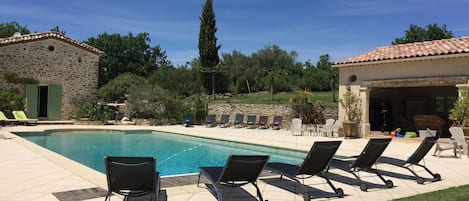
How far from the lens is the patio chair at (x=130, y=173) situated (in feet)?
14.2

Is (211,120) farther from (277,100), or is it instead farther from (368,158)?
(368,158)

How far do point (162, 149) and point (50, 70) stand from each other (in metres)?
13.5

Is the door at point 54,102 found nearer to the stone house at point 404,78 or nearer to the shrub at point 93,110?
the shrub at point 93,110

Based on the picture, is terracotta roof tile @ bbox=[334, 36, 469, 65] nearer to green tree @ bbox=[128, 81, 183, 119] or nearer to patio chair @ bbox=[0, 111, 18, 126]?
green tree @ bbox=[128, 81, 183, 119]

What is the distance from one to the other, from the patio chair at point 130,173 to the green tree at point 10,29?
135ft

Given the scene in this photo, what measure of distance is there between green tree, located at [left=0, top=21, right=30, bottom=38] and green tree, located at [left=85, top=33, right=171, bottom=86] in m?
6.79

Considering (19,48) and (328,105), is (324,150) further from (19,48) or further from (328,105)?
(19,48)

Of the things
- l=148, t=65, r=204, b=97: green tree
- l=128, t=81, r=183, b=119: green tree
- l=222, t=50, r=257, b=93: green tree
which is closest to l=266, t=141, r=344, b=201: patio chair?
l=128, t=81, r=183, b=119: green tree

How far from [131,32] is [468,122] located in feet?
135

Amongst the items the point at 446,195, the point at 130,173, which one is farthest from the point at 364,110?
the point at 130,173

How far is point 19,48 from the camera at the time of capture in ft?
71.1

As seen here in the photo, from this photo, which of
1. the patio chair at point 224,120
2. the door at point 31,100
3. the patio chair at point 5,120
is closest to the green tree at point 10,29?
the door at point 31,100

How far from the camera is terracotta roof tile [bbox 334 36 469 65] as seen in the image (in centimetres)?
1308

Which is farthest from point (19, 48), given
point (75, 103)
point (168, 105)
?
point (168, 105)
